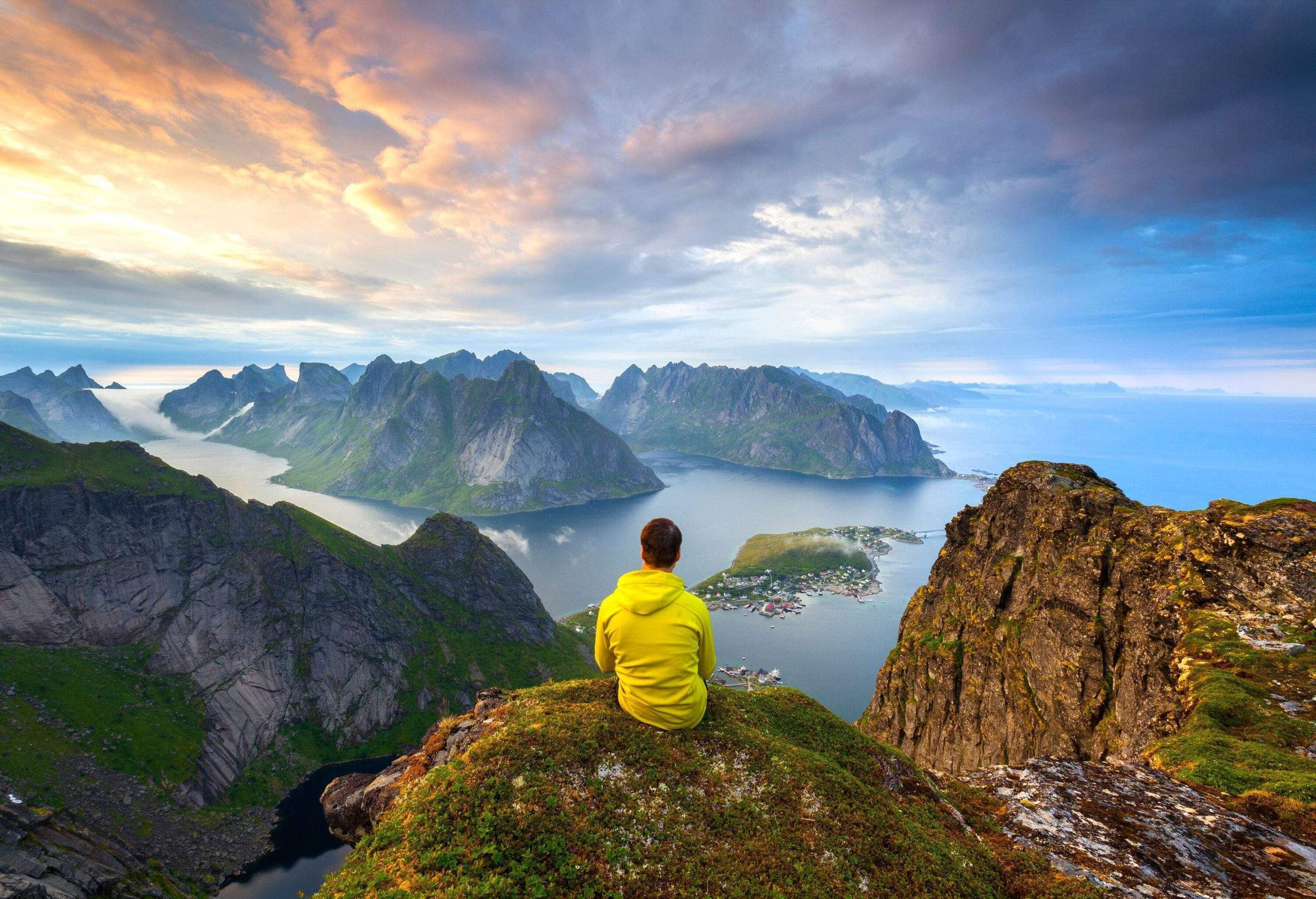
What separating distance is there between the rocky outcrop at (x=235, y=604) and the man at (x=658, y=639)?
369 ft

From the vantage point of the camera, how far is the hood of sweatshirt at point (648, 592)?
33.2 ft

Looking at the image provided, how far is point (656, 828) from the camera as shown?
9.09 m

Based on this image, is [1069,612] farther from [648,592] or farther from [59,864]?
[59,864]

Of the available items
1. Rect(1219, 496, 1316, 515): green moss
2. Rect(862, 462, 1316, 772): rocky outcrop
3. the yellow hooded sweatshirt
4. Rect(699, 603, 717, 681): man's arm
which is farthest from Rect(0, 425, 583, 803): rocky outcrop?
Rect(1219, 496, 1316, 515): green moss

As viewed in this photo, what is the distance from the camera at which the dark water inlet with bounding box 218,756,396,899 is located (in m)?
70.6

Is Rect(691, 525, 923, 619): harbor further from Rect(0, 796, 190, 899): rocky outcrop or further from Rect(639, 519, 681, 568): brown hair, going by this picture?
Rect(639, 519, 681, 568): brown hair

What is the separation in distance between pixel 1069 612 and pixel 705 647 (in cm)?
4328

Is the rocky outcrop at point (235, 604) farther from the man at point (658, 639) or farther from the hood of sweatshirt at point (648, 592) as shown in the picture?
the hood of sweatshirt at point (648, 592)

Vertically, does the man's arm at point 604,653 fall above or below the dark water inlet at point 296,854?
above

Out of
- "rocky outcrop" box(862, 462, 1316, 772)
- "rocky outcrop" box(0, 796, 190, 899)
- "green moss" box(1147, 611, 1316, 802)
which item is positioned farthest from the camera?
"rocky outcrop" box(0, 796, 190, 899)

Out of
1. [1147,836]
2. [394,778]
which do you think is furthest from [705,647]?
[1147,836]

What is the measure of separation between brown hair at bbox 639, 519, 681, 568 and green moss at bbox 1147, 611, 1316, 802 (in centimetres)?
1889

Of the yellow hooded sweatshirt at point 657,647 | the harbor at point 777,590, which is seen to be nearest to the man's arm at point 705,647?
the yellow hooded sweatshirt at point 657,647

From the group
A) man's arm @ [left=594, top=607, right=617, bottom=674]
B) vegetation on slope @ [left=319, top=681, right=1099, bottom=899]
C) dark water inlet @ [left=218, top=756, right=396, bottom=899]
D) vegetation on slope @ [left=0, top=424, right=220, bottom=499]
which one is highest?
man's arm @ [left=594, top=607, right=617, bottom=674]
